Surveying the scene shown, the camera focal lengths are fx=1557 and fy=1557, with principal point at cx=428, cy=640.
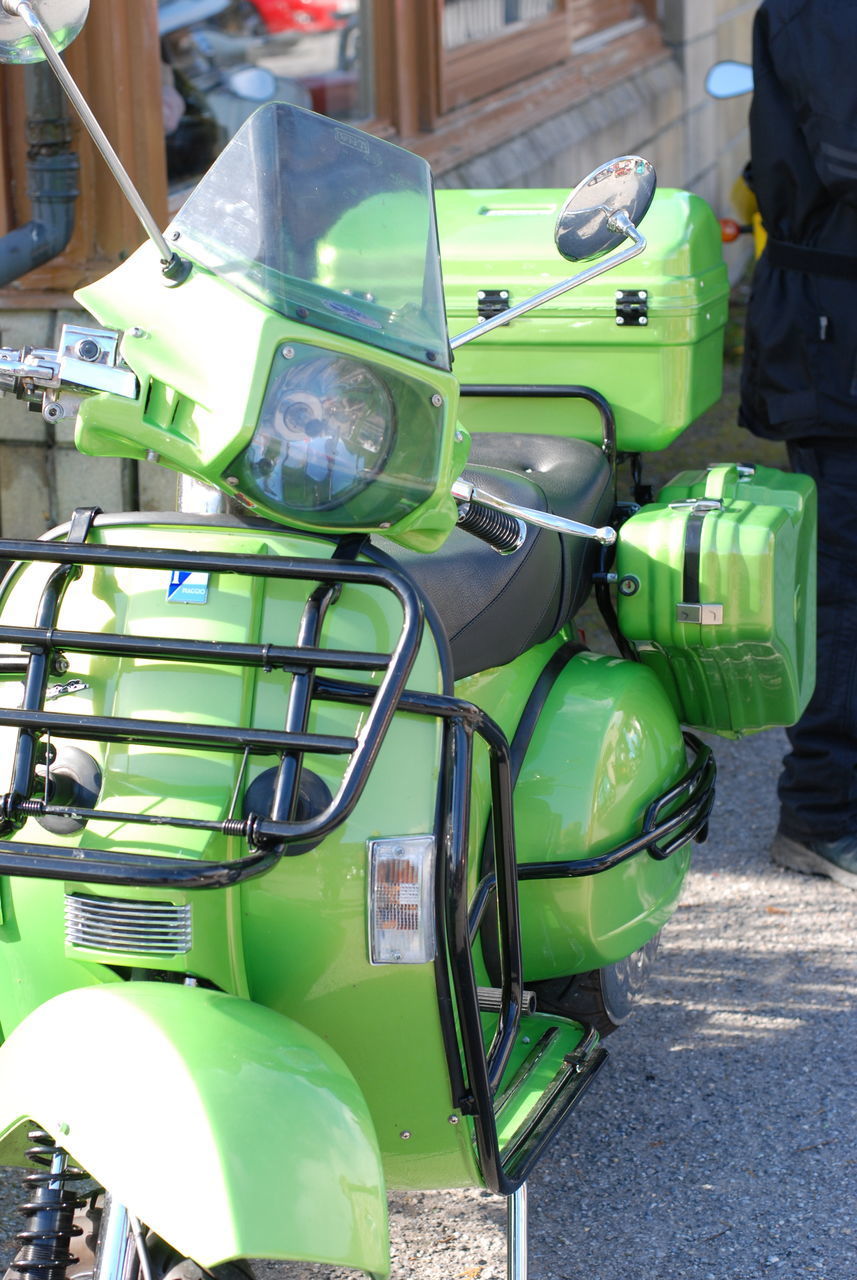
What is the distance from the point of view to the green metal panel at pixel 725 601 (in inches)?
91.9

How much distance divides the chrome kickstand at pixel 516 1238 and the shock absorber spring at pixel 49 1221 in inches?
23.0

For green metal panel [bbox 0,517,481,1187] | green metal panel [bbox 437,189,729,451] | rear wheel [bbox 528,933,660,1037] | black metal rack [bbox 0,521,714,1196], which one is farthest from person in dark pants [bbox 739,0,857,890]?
green metal panel [bbox 0,517,481,1187]

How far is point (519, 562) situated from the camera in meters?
2.16

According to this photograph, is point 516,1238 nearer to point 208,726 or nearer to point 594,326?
point 208,726

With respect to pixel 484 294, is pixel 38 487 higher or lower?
lower

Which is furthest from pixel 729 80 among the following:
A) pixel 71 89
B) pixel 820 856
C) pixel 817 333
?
pixel 71 89

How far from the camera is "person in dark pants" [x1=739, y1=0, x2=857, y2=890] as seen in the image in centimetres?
297

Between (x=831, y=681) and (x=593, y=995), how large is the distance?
1222 millimetres

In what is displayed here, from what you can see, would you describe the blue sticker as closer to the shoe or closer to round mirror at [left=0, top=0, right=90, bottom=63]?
round mirror at [left=0, top=0, right=90, bottom=63]

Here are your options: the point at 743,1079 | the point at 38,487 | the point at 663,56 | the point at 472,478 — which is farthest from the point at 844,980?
the point at 663,56

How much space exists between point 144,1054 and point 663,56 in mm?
8163

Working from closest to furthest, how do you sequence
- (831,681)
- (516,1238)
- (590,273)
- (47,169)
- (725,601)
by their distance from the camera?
(590,273) < (516,1238) < (725,601) < (831,681) < (47,169)

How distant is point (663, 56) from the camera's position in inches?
340

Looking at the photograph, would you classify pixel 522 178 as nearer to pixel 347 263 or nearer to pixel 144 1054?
pixel 347 263
